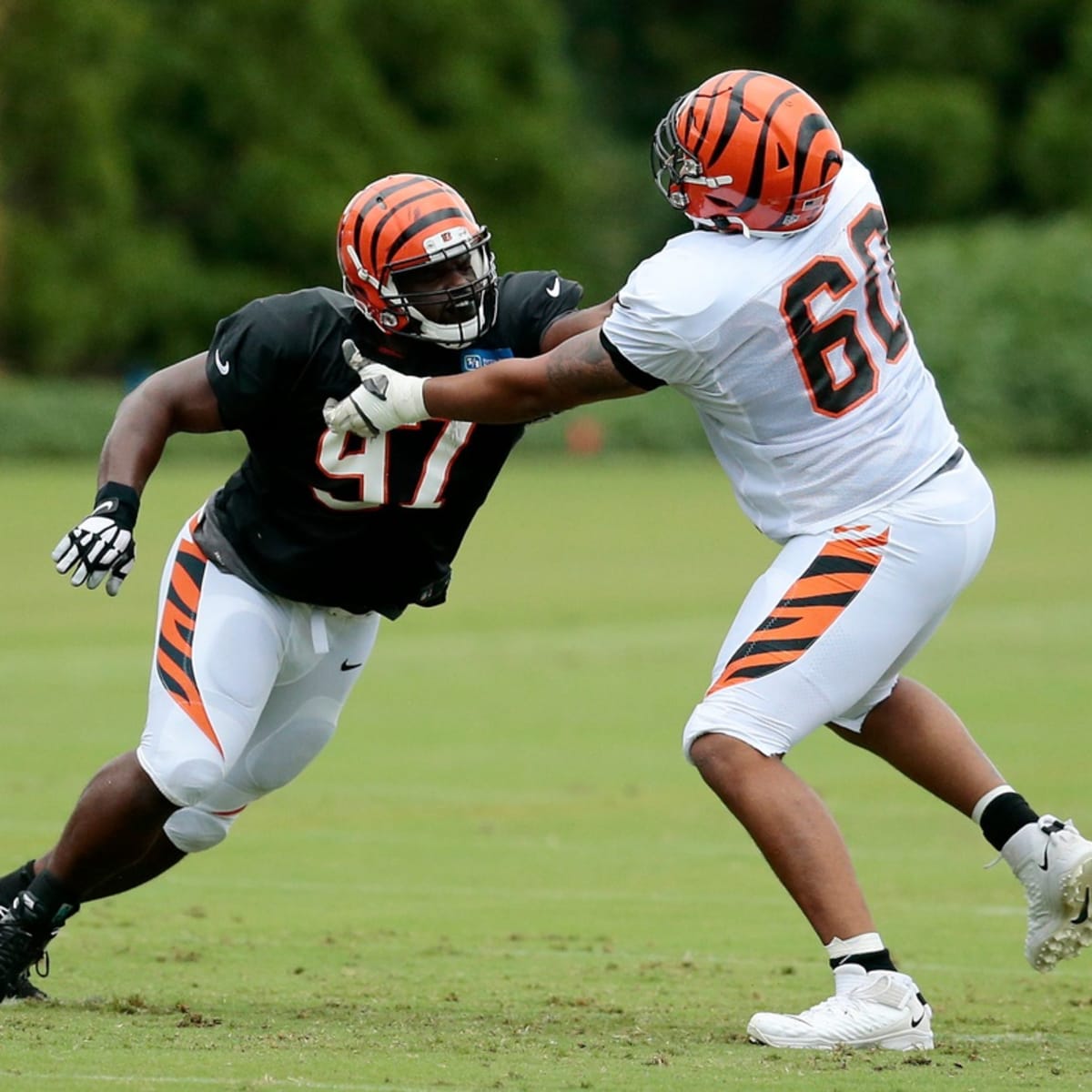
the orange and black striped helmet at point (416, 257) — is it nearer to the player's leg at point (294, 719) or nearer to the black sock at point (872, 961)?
the player's leg at point (294, 719)

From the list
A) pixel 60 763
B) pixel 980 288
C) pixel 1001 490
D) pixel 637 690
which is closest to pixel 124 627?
pixel 637 690

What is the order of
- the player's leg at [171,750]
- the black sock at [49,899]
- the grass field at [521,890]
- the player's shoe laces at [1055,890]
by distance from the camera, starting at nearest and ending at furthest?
the grass field at [521,890] → the player's shoe laces at [1055,890] → the player's leg at [171,750] → the black sock at [49,899]

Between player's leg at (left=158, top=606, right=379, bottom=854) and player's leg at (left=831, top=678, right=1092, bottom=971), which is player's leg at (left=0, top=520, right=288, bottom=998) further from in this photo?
player's leg at (left=831, top=678, right=1092, bottom=971)

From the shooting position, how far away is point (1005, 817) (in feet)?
19.4

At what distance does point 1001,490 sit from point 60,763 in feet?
Result: 75.5

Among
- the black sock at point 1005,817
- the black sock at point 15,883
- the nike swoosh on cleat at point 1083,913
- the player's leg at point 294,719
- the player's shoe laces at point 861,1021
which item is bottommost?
the player's shoe laces at point 861,1021

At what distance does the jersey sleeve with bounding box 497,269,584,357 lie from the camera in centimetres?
612

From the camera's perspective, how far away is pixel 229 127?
173 ft

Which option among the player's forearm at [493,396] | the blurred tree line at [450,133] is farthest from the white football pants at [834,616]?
the blurred tree line at [450,133]

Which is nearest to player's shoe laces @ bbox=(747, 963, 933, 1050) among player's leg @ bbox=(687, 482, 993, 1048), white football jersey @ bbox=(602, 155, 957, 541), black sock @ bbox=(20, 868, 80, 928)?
player's leg @ bbox=(687, 482, 993, 1048)

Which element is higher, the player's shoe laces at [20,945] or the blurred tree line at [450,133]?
the blurred tree line at [450,133]

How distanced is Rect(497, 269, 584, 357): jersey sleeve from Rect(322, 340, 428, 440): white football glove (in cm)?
57

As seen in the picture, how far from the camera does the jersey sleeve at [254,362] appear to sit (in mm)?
5965

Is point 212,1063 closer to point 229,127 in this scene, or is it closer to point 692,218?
point 692,218
